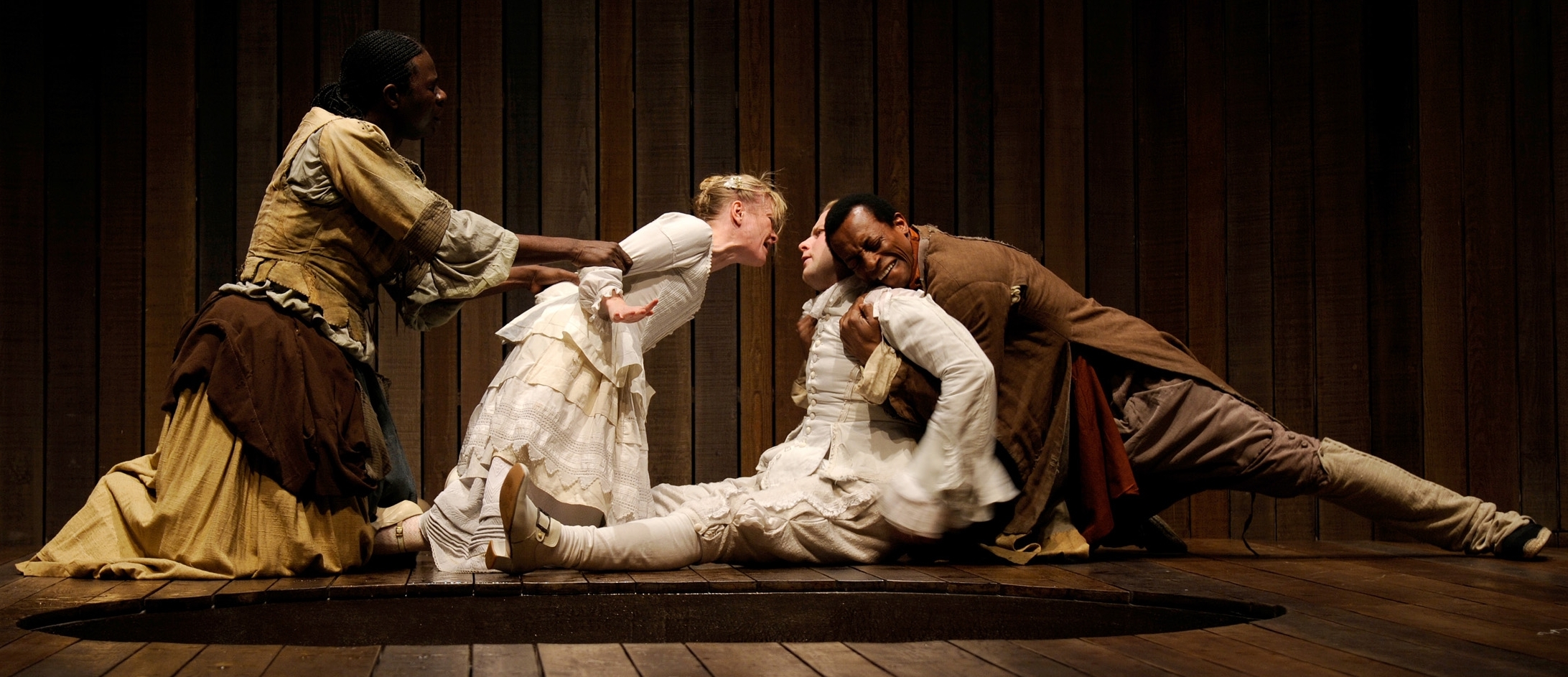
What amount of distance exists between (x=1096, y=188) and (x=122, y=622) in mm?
3514

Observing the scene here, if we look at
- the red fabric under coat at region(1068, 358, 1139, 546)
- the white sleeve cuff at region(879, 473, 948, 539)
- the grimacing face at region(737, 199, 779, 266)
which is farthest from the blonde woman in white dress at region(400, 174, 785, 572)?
the red fabric under coat at region(1068, 358, 1139, 546)

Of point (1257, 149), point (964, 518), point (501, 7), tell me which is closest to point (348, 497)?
point (964, 518)

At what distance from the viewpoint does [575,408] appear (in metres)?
3.29

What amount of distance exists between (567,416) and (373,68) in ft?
3.37

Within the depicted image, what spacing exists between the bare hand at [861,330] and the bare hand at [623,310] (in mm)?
548

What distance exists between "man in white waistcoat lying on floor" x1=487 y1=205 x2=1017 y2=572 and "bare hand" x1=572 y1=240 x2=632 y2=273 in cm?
66

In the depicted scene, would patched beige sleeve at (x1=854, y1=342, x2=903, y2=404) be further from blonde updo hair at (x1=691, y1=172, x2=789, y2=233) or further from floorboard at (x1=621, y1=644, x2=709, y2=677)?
floorboard at (x1=621, y1=644, x2=709, y2=677)

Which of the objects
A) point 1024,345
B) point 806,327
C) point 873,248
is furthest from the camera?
point 806,327

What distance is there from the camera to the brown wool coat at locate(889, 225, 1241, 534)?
11.4 ft

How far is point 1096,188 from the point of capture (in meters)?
4.78

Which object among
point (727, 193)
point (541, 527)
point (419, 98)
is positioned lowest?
point (541, 527)

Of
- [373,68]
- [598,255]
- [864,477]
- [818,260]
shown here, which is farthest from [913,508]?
[373,68]

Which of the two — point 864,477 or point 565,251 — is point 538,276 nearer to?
point 565,251

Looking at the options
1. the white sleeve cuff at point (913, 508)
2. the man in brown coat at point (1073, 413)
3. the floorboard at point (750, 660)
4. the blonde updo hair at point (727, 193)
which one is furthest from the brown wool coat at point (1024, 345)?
the floorboard at point (750, 660)
